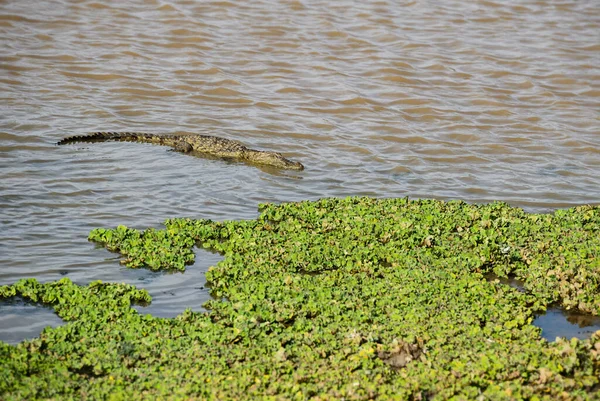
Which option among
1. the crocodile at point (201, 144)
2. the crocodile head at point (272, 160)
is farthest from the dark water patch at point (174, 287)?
the crocodile at point (201, 144)

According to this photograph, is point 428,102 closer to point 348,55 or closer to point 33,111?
point 348,55

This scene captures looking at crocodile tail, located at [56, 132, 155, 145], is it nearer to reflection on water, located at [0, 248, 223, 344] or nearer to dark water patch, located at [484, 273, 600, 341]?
reflection on water, located at [0, 248, 223, 344]

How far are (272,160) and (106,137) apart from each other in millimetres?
2463

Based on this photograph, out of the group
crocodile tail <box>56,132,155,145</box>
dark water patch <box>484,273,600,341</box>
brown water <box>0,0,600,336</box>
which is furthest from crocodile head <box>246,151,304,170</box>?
dark water patch <box>484,273,600,341</box>

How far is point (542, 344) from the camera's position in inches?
224

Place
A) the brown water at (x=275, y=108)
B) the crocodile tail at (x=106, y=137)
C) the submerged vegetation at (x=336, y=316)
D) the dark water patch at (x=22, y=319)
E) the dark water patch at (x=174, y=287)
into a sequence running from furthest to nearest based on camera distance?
the crocodile tail at (x=106, y=137)
the brown water at (x=275, y=108)
the dark water patch at (x=174, y=287)
the dark water patch at (x=22, y=319)
the submerged vegetation at (x=336, y=316)

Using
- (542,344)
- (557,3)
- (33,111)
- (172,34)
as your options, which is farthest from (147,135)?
(557,3)

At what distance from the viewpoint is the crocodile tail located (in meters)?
11.1

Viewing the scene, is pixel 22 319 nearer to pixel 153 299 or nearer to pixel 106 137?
pixel 153 299

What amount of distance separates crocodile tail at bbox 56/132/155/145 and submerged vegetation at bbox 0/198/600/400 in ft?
12.6

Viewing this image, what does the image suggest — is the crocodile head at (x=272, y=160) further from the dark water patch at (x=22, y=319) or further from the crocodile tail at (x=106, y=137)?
the dark water patch at (x=22, y=319)

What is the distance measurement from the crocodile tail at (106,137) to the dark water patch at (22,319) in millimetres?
5104

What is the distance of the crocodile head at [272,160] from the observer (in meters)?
10.9

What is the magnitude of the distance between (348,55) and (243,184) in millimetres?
7374
